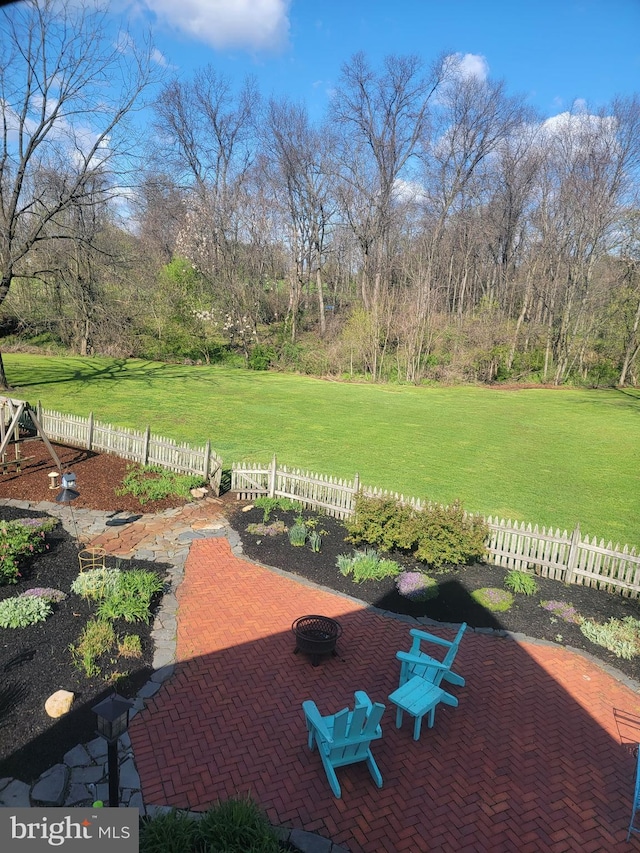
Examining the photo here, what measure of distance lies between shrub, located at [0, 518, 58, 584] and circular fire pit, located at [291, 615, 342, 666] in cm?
469

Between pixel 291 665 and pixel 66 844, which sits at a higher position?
pixel 66 844

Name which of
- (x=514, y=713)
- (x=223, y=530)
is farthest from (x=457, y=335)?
(x=514, y=713)

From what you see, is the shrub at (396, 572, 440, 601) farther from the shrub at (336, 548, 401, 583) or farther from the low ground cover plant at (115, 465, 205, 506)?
the low ground cover plant at (115, 465, 205, 506)

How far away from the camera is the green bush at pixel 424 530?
9625 millimetres

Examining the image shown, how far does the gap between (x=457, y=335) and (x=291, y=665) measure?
116ft

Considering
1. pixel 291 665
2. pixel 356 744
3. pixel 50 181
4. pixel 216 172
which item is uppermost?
pixel 216 172

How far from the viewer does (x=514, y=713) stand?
20.7 feet

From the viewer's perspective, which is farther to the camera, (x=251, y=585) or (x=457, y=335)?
(x=457, y=335)

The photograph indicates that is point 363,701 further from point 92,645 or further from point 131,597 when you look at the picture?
point 131,597

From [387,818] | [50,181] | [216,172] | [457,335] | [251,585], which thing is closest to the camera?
[387,818]

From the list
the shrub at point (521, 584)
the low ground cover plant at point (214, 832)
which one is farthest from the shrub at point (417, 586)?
the low ground cover plant at point (214, 832)

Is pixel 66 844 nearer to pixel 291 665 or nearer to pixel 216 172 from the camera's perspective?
pixel 291 665

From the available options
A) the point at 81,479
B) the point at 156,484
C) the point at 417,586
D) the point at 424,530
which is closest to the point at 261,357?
the point at 81,479

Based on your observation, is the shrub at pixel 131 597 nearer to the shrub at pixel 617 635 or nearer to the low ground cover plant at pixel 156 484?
the low ground cover plant at pixel 156 484
